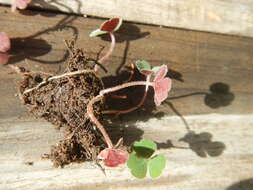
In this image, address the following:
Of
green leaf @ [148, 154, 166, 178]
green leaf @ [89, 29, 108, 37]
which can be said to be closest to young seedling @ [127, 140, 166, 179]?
green leaf @ [148, 154, 166, 178]

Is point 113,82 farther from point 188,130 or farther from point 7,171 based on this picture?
point 7,171

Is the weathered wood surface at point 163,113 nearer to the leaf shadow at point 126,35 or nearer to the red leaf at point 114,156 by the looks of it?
the leaf shadow at point 126,35

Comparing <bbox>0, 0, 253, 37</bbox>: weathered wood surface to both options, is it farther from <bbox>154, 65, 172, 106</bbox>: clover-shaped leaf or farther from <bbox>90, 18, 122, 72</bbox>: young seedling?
<bbox>154, 65, 172, 106</bbox>: clover-shaped leaf

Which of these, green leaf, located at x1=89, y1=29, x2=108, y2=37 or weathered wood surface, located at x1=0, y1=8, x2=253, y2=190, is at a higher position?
green leaf, located at x1=89, y1=29, x2=108, y2=37

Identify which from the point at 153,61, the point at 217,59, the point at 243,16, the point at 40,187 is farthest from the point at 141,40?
the point at 40,187

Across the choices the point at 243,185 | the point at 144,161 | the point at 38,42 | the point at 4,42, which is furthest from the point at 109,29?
the point at 243,185

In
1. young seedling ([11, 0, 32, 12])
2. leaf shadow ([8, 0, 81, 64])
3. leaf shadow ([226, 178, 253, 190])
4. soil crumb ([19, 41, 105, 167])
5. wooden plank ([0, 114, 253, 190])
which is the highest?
young seedling ([11, 0, 32, 12])

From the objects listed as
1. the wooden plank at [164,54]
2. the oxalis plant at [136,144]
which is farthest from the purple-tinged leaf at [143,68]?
the wooden plank at [164,54]
